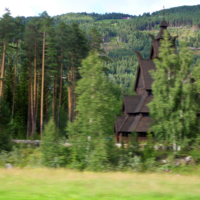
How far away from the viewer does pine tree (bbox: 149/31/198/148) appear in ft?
60.7

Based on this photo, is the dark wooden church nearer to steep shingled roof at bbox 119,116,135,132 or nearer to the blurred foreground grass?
steep shingled roof at bbox 119,116,135,132

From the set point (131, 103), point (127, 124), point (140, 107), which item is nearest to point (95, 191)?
point (140, 107)

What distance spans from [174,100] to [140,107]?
10002 millimetres

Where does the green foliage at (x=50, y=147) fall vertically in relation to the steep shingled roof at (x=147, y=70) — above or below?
below

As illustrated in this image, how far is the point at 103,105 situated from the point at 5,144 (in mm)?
8160

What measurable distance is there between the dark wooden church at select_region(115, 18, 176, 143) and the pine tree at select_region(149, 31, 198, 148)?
801 cm

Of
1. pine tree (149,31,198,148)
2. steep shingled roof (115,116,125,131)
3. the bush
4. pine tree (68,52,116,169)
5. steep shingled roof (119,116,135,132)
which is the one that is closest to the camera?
pine tree (68,52,116,169)

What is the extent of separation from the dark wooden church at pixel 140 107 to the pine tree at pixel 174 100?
8.01 meters

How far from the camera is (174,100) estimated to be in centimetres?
1859

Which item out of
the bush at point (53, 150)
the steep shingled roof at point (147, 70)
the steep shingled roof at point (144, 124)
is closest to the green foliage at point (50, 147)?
the bush at point (53, 150)

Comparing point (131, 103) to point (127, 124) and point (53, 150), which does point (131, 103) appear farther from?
point (53, 150)

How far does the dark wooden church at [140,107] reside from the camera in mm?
27609

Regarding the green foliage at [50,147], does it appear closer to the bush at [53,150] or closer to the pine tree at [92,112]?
the bush at [53,150]

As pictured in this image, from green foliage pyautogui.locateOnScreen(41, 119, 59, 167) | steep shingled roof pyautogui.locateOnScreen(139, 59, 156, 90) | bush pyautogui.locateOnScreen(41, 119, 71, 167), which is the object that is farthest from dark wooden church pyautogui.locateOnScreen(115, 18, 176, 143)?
green foliage pyautogui.locateOnScreen(41, 119, 59, 167)
